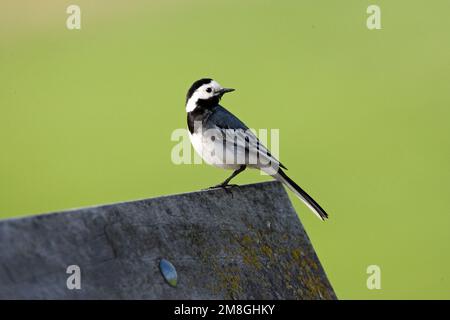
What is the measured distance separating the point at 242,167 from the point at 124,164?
36.2 feet

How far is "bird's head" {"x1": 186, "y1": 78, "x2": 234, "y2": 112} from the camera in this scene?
9102 mm

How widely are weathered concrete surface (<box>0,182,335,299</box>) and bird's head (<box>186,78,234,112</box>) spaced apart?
3.38 metres

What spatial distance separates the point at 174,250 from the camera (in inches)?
175

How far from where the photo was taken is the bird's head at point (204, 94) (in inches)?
358

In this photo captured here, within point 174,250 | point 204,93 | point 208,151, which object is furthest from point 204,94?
point 174,250

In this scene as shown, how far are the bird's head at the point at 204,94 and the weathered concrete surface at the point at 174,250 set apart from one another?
338 centimetres

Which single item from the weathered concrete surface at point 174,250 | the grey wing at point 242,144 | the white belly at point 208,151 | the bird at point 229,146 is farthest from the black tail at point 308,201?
the weathered concrete surface at point 174,250

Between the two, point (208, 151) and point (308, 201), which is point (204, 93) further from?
point (308, 201)

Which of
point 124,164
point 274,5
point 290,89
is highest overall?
point 274,5

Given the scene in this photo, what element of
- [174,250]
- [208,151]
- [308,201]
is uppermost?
Answer: [208,151]

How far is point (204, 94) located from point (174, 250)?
188 inches
